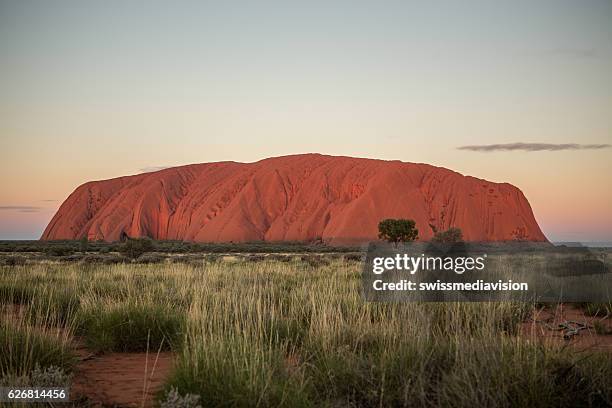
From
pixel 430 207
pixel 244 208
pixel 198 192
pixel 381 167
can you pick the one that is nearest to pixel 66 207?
pixel 198 192

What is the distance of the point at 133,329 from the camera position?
7121mm

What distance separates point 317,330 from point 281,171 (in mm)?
80884

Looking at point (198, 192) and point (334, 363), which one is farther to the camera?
point (198, 192)

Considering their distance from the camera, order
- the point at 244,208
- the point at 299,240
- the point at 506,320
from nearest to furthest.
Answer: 1. the point at 506,320
2. the point at 299,240
3. the point at 244,208

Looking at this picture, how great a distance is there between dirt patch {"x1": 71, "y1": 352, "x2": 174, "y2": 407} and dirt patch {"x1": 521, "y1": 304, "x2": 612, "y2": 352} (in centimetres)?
353

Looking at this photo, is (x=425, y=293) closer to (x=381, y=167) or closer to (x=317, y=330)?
(x=317, y=330)

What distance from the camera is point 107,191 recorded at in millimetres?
99750

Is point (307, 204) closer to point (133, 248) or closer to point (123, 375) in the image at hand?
point (133, 248)

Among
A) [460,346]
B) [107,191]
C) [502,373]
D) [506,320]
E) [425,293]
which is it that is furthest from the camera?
[107,191]

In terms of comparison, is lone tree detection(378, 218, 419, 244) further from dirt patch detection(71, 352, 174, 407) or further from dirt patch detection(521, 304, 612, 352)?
A: dirt patch detection(71, 352, 174, 407)

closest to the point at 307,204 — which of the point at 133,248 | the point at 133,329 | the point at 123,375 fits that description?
the point at 133,248

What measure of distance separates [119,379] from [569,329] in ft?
19.7

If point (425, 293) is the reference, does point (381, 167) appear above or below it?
above

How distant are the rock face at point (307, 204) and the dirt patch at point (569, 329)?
195 feet
